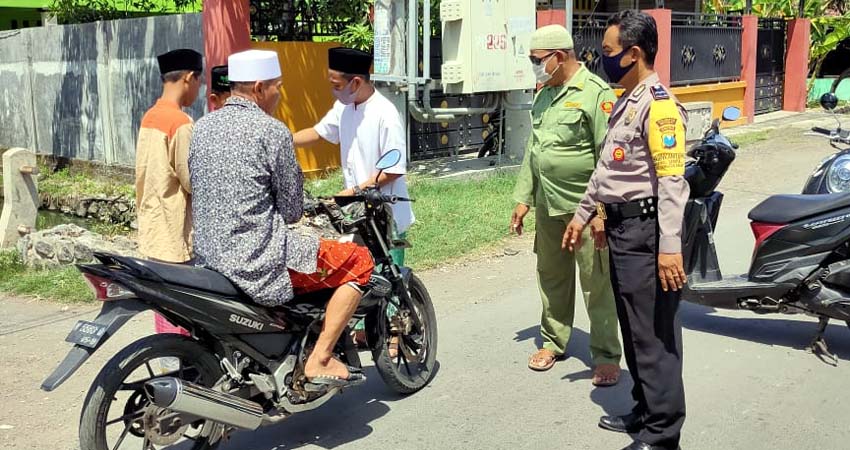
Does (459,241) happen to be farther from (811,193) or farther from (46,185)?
(46,185)

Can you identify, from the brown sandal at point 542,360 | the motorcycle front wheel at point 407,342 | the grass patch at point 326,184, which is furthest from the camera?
the grass patch at point 326,184

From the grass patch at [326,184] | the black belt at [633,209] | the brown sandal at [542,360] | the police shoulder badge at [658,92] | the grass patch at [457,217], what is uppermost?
the police shoulder badge at [658,92]

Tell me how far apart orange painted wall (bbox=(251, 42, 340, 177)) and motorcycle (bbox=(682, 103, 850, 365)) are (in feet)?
18.7

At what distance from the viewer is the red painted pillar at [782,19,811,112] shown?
1834cm

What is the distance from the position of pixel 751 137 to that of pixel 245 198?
42.4ft

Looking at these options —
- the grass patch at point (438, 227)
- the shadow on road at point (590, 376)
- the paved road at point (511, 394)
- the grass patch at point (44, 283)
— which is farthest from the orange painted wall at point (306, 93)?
the shadow on road at point (590, 376)

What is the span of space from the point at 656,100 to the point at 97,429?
2598mm

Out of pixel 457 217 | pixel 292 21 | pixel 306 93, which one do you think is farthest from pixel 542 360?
pixel 292 21

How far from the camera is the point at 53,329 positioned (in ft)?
19.4

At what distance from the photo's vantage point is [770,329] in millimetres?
5742

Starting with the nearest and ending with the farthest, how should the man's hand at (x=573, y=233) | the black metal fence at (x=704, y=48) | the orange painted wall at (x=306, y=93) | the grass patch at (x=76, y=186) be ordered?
the man's hand at (x=573, y=233) < the orange painted wall at (x=306, y=93) < the grass patch at (x=76, y=186) < the black metal fence at (x=704, y=48)

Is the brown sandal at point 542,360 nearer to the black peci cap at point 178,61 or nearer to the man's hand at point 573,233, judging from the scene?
the man's hand at point 573,233

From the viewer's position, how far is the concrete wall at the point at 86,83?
11.0 meters

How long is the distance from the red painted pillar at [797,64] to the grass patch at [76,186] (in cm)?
1382
